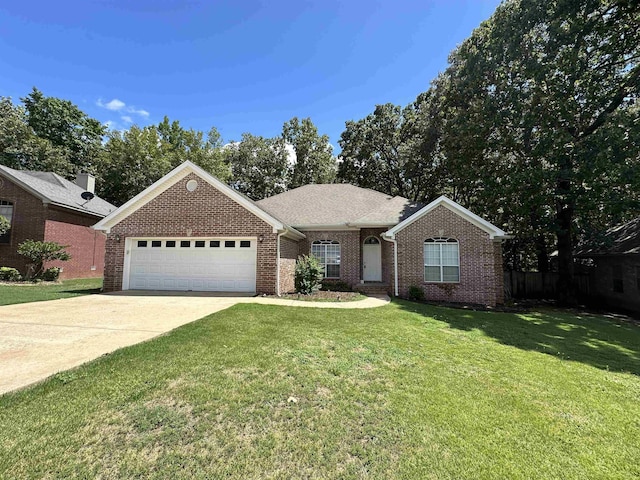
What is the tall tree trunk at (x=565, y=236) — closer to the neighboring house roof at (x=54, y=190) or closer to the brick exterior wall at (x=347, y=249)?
the brick exterior wall at (x=347, y=249)

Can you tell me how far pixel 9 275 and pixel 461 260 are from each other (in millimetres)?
21365

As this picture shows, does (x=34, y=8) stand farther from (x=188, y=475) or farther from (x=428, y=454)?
(x=428, y=454)

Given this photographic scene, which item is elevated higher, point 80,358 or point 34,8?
point 34,8

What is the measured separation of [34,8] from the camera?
1091 cm

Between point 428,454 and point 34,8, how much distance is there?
683 inches

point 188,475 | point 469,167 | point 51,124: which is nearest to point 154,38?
point 188,475

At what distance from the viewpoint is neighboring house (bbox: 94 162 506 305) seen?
1209 cm

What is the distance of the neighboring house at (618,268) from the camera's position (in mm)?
14201

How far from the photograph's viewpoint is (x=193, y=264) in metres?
12.6

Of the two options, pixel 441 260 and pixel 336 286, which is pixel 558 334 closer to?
pixel 441 260

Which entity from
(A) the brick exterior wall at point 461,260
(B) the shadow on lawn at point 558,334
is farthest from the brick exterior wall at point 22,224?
(B) the shadow on lawn at point 558,334

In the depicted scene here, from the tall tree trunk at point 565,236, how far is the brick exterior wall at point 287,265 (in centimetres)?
1313

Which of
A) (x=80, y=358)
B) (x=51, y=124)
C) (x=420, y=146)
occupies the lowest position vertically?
(x=80, y=358)

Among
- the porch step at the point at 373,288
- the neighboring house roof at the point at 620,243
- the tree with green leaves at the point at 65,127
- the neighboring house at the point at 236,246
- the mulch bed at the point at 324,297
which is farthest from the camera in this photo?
the tree with green leaves at the point at 65,127
